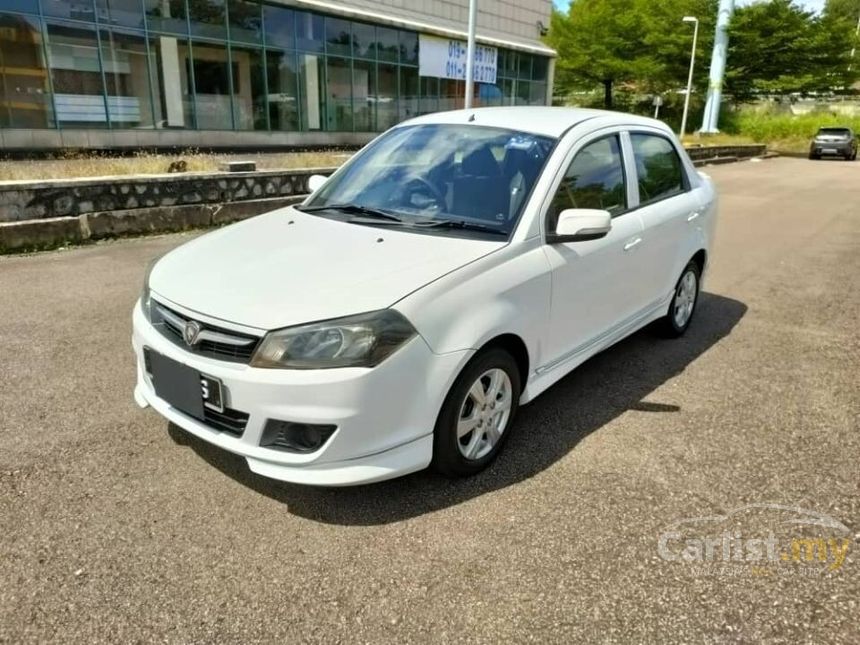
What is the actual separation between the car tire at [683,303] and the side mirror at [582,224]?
197 cm

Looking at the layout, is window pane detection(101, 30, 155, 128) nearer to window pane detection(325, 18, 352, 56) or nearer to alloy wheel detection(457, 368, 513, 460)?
window pane detection(325, 18, 352, 56)

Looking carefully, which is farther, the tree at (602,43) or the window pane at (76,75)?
the tree at (602,43)

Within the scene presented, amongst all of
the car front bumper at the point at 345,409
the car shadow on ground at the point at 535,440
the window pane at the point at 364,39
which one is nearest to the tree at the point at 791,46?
the window pane at the point at 364,39

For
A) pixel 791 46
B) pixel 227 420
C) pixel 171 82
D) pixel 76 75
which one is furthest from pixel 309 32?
pixel 791 46

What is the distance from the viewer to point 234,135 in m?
22.7

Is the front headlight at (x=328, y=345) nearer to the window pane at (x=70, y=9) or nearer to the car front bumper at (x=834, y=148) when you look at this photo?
the window pane at (x=70, y=9)

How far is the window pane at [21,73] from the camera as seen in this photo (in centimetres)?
1736

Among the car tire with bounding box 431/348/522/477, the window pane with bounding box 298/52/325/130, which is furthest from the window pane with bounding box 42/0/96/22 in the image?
the car tire with bounding box 431/348/522/477

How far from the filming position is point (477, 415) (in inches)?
123

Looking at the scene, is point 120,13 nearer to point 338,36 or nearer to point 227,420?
point 338,36

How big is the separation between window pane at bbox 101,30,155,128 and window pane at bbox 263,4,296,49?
15.5ft

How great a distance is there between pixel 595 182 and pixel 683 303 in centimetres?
191

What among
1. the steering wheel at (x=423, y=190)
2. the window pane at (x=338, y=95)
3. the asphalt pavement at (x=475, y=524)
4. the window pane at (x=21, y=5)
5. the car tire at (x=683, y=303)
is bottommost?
the asphalt pavement at (x=475, y=524)

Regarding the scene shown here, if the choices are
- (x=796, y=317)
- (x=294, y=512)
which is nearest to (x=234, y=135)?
(x=796, y=317)
